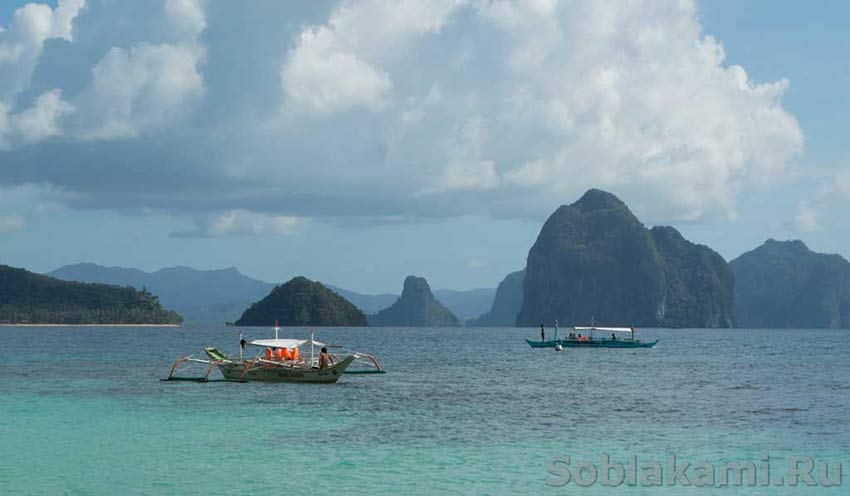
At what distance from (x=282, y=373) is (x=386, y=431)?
24500 millimetres

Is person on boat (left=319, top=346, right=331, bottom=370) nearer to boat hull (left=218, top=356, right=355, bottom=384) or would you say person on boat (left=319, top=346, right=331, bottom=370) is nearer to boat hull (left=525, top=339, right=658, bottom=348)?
boat hull (left=218, top=356, right=355, bottom=384)

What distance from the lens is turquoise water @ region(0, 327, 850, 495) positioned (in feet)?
96.9

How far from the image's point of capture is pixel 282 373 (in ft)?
208

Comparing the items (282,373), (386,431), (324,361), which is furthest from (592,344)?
(386,431)

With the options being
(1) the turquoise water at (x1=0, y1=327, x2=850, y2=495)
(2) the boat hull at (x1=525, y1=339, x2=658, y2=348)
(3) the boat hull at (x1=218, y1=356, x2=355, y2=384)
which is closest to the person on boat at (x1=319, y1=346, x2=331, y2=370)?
(3) the boat hull at (x1=218, y1=356, x2=355, y2=384)

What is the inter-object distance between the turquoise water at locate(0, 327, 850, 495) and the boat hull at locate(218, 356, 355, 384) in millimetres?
741

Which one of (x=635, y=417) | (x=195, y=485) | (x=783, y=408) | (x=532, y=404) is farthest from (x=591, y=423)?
(x=195, y=485)

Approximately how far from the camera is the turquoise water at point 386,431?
29547 mm

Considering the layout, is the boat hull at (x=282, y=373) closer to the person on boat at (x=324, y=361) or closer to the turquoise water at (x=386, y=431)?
the person on boat at (x=324, y=361)

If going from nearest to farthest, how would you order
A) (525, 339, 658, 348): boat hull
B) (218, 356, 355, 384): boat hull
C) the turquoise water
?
the turquoise water → (218, 356, 355, 384): boat hull → (525, 339, 658, 348): boat hull

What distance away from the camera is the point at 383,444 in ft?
120

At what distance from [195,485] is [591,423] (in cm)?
2152

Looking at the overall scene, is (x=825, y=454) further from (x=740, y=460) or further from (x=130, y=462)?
(x=130, y=462)

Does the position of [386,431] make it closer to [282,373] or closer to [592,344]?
[282,373]
